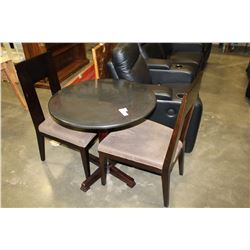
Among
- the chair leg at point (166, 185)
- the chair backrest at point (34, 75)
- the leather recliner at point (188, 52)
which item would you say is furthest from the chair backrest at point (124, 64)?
the leather recliner at point (188, 52)

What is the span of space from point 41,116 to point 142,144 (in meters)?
0.90

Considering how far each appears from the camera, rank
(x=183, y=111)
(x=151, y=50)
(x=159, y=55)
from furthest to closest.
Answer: (x=159, y=55)
(x=151, y=50)
(x=183, y=111)

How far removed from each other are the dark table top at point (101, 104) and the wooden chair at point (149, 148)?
0.23m

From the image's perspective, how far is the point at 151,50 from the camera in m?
3.04

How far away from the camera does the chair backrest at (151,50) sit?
111 inches

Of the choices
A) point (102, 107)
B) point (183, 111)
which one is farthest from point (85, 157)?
point (183, 111)

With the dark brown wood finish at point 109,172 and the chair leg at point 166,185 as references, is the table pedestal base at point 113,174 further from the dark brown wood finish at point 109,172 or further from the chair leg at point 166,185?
the chair leg at point 166,185

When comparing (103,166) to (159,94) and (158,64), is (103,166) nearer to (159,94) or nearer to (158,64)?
(159,94)

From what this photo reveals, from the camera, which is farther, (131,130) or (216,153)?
(216,153)

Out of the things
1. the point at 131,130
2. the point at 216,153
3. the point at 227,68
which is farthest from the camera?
the point at 227,68

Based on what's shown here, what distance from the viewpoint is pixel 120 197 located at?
177cm

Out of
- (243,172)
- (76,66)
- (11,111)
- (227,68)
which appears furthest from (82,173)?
(227,68)
